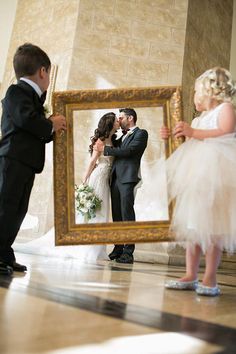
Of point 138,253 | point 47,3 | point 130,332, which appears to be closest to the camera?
point 130,332

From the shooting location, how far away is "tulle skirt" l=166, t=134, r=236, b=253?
6.53 feet

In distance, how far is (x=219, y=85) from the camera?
2.27 metres

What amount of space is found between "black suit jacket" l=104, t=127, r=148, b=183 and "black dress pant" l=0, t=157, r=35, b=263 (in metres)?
0.63

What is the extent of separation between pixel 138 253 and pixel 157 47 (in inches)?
131

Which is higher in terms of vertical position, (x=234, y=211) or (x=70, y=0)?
(x=70, y=0)

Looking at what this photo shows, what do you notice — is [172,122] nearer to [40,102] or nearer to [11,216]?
[40,102]

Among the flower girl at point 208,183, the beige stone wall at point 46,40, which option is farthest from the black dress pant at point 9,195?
the beige stone wall at point 46,40

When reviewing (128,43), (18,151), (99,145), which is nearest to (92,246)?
(99,145)

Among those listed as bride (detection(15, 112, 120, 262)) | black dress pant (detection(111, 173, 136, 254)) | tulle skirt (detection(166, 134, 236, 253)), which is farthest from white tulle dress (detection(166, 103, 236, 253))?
bride (detection(15, 112, 120, 262))

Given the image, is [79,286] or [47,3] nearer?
[79,286]

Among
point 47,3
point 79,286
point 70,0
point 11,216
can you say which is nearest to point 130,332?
point 79,286

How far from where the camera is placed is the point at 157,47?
5996mm

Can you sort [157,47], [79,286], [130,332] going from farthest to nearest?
[157,47] < [79,286] < [130,332]

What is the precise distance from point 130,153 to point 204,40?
4509 mm
